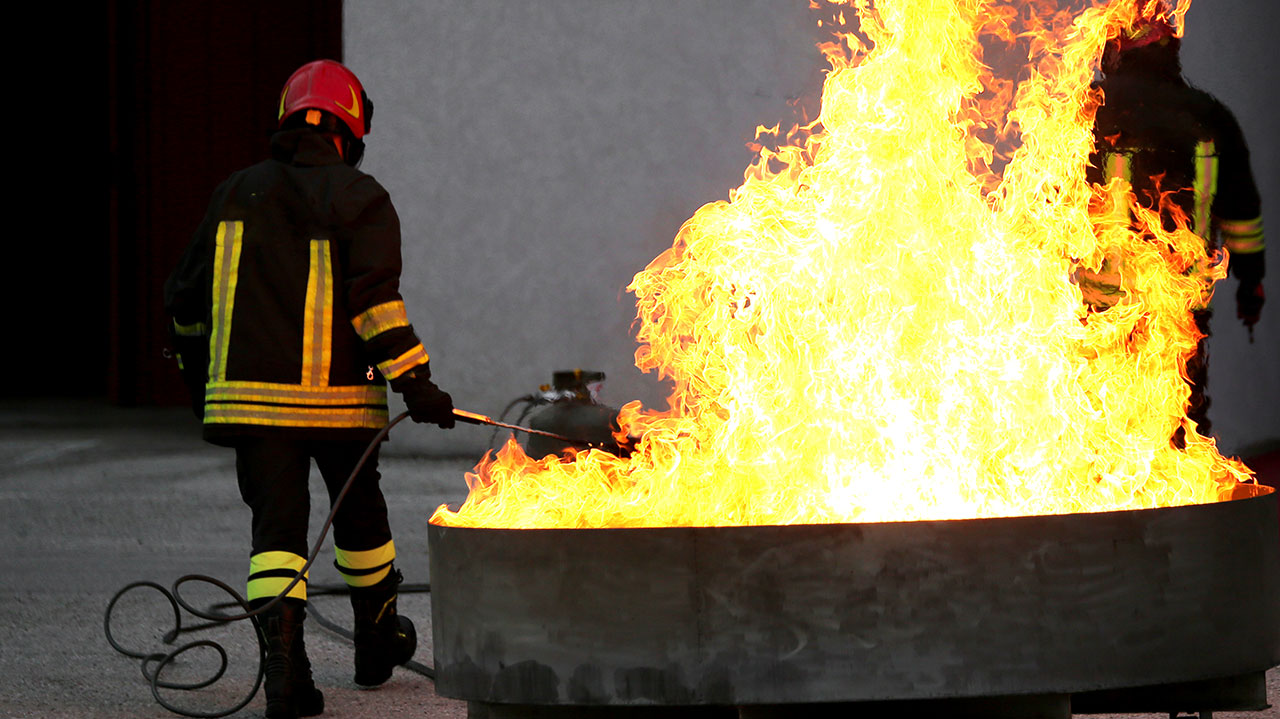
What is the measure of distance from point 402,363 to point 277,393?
0.39 m

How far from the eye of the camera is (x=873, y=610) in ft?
9.54

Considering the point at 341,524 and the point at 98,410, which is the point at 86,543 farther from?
the point at 98,410

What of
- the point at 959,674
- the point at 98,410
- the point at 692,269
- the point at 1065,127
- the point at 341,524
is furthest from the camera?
the point at 98,410

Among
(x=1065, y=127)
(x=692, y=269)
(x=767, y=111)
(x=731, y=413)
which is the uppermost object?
(x=767, y=111)

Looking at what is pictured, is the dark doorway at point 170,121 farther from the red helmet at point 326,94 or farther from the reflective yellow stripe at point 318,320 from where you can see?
the reflective yellow stripe at point 318,320

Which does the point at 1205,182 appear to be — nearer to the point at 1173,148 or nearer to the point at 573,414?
the point at 1173,148

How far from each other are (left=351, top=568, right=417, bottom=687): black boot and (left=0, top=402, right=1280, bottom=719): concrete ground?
0.24 feet

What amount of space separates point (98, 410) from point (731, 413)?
449 inches

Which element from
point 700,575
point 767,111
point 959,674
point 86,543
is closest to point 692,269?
point 700,575

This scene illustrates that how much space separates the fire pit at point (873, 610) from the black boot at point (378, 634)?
1.40 meters

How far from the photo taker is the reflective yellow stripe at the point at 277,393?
412 centimetres

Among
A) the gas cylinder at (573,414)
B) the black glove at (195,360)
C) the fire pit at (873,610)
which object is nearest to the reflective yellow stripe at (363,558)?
the black glove at (195,360)

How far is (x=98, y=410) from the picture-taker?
13.6 m

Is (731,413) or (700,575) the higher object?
(731,413)
